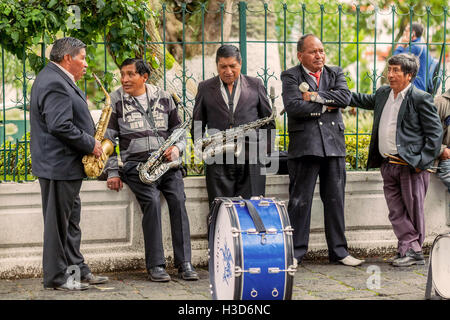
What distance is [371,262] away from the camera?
7520 millimetres

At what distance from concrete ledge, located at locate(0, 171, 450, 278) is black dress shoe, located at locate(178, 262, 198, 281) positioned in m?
0.53

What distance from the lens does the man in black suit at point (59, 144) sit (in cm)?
611

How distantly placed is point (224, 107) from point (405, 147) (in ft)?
5.92

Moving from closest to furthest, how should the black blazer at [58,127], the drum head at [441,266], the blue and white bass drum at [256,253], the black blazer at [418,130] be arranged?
the blue and white bass drum at [256,253], the drum head at [441,266], the black blazer at [58,127], the black blazer at [418,130]

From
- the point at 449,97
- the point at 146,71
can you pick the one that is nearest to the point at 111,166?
the point at 146,71

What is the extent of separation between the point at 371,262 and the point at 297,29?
12.4 m

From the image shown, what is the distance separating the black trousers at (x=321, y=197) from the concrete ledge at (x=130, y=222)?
14.0 inches

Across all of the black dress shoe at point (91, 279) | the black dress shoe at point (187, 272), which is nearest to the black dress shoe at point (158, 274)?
the black dress shoe at point (187, 272)

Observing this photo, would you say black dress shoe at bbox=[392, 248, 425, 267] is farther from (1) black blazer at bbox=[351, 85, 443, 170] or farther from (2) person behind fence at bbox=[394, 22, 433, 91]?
(2) person behind fence at bbox=[394, 22, 433, 91]

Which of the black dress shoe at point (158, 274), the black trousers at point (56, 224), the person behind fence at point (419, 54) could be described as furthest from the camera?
the person behind fence at point (419, 54)

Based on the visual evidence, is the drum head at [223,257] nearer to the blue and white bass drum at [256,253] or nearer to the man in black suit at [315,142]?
the blue and white bass drum at [256,253]

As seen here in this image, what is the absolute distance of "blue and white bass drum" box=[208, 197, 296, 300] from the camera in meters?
4.97

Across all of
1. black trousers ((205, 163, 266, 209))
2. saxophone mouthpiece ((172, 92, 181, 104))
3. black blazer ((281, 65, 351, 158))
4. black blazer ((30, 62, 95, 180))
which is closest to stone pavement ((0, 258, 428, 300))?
black trousers ((205, 163, 266, 209))

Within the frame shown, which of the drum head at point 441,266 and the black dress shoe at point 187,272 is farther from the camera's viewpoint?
the black dress shoe at point 187,272
